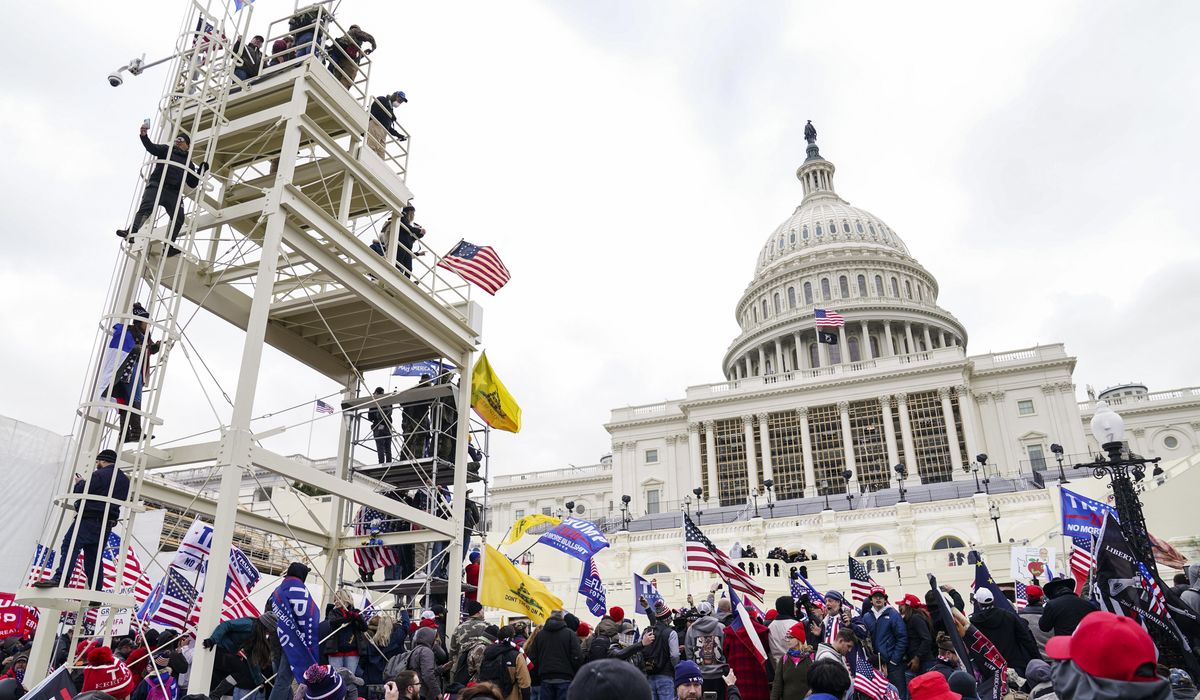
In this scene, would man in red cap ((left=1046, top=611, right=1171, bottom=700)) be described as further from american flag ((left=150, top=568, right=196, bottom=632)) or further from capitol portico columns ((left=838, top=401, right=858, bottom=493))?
capitol portico columns ((left=838, top=401, right=858, bottom=493))

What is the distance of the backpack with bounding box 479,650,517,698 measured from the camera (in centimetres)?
918

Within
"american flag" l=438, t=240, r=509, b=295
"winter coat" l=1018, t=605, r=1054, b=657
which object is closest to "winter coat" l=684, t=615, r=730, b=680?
"winter coat" l=1018, t=605, r=1054, b=657

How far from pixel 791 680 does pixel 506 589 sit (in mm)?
8103

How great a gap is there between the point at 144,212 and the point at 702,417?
60701mm

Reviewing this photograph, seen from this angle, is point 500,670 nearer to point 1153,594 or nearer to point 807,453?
point 1153,594

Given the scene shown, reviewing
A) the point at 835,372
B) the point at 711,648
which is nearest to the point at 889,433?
the point at 835,372

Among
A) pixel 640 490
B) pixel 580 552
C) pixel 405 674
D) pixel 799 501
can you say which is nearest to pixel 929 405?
pixel 799 501

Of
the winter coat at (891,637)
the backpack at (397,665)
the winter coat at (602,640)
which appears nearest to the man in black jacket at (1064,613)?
the winter coat at (891,637)

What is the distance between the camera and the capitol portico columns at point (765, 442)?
2653 inches

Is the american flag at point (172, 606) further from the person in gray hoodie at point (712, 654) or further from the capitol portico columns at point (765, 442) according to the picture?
the capitol portico columns at point (765, 442)

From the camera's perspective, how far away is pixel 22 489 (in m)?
18.5

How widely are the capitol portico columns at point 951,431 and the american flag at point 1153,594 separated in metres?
56.8

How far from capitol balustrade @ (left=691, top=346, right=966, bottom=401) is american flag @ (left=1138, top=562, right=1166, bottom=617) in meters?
60.1

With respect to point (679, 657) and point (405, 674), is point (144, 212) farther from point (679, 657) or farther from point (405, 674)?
point (679, 657)
